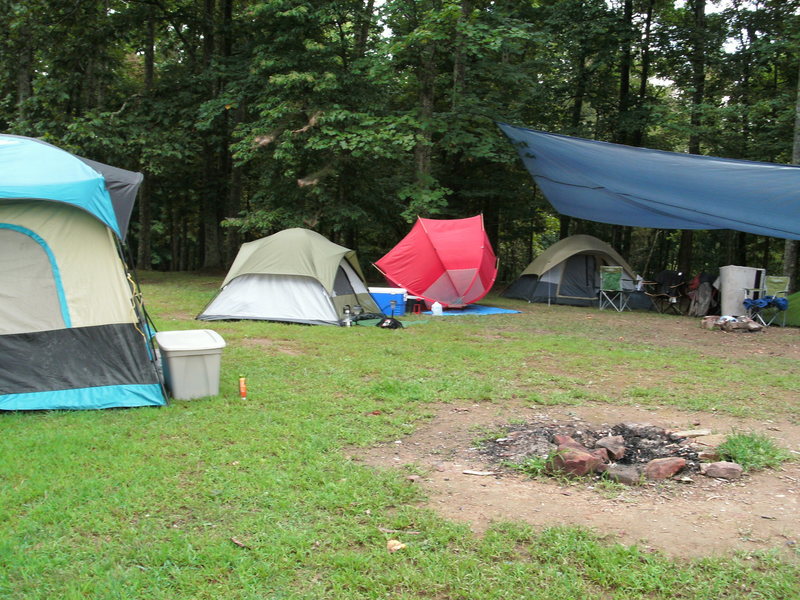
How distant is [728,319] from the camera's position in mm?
9789

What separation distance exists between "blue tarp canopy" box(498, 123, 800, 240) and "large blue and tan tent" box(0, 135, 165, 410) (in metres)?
7.80

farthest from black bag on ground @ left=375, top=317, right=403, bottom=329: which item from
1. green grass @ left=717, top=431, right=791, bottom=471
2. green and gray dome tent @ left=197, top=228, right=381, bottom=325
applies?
green grass @ left=717, top=431, right=791, bottom=471

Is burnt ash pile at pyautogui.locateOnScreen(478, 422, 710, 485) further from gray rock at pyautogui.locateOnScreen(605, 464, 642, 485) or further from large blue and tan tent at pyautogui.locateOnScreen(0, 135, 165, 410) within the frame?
large blue and tan tent at pyautogui.locateOnScreen(0, 135, 165, 410)

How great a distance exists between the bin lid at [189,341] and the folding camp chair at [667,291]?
1017cm

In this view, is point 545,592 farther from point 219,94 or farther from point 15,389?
point 219,94

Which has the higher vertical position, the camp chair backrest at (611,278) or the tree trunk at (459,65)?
the tree trunk at (459,65)

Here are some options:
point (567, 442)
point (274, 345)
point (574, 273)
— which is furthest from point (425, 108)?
point (567, 442)

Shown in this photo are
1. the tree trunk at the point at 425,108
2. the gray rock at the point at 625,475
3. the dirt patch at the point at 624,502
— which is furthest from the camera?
the tree trunk at the point at 425,108

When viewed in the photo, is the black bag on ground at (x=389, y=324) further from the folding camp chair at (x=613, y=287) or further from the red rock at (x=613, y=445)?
the folding camp chair at (x=613, y=287)

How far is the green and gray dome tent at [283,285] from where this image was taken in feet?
29.5

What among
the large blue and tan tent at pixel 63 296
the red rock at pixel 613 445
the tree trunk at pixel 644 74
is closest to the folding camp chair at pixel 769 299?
the tree trunk at pixel 644 74

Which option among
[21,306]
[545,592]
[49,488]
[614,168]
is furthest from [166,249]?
[545,592]

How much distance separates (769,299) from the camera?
10.2 metres

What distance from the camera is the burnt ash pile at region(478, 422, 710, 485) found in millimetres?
3418
